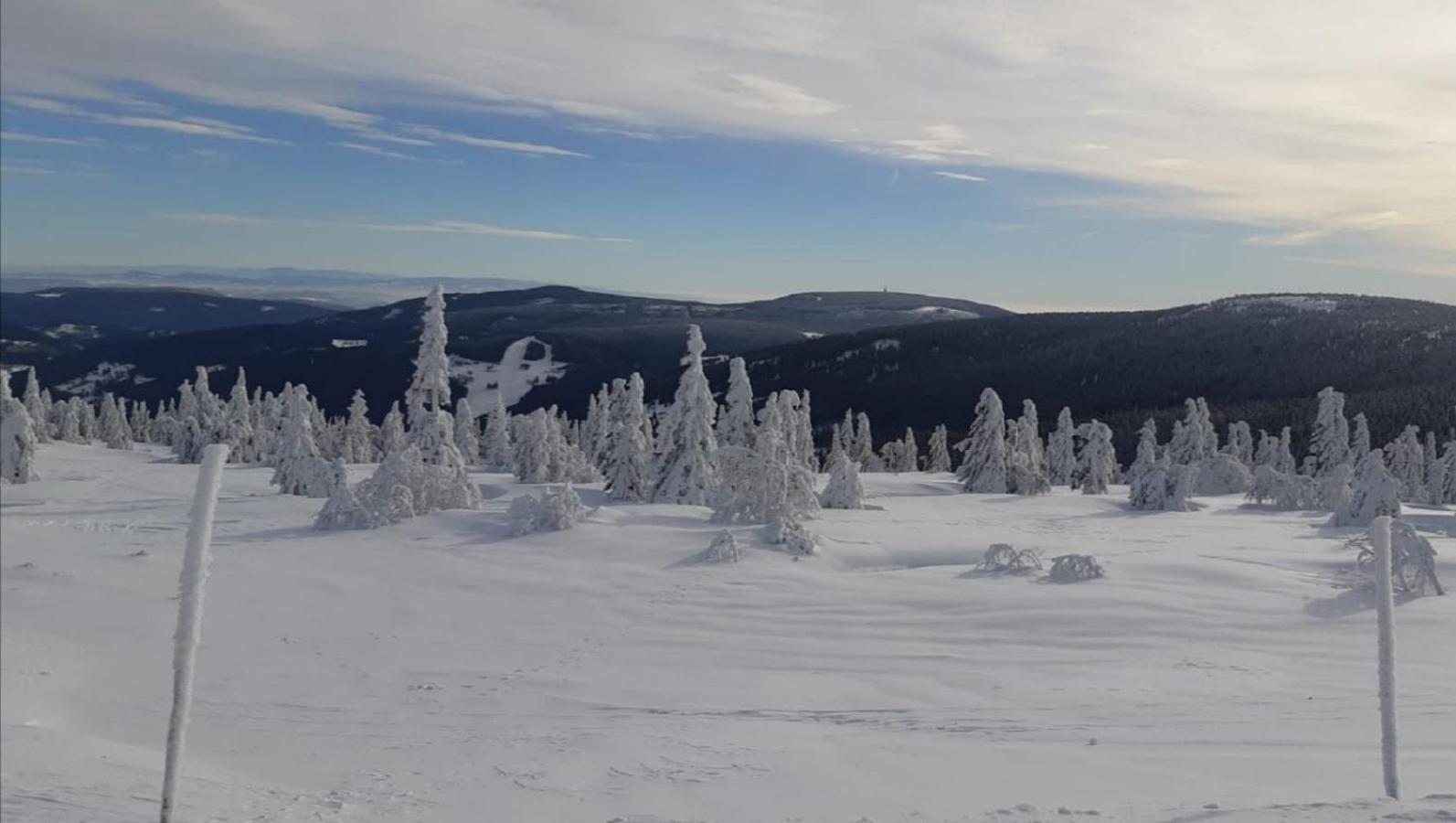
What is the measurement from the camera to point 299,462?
3278 cm

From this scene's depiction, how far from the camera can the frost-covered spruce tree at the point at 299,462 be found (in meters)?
30.9

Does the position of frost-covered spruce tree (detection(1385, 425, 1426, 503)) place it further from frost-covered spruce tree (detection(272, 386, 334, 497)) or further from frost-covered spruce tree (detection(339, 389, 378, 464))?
frost-covered spruce tree (detection(339, 389, 378, 464))

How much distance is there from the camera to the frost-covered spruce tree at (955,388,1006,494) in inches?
2018

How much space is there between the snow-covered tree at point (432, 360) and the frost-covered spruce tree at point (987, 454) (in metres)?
29.1

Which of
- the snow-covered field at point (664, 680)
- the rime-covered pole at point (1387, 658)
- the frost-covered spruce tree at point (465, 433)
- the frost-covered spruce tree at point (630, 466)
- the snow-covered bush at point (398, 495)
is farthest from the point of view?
the frost-covered spruce tree at point (465, 433)

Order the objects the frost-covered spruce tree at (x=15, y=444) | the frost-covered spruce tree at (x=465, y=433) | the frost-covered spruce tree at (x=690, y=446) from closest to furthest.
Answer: the frost-covered spruce tree at (x=15, y=444)
the frost-covered spruce tree at (x=690, y=446)
the frost-covered spruce tree at (x=465, y=433)

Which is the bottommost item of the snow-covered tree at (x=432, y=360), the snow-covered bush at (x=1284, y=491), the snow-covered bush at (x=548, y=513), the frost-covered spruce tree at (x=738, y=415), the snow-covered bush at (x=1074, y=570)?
the snow-covered bush at (x=1284, y=491)

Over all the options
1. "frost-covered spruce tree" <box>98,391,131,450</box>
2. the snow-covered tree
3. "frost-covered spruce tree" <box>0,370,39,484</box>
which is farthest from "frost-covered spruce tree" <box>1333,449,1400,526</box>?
"frost-covered spruce tree" <box>98,391,131,450</box>

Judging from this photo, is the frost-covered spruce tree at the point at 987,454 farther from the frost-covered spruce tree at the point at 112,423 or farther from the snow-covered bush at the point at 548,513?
the frost-covered spruce tree at the point at 112,423

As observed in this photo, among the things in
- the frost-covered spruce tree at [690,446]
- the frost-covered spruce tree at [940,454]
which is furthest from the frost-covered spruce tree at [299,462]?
the frost-covered spruce tree at [940,454]

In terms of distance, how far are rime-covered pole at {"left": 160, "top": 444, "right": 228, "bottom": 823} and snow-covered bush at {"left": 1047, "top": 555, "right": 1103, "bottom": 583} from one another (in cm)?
1913

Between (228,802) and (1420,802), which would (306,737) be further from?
(1420,802)

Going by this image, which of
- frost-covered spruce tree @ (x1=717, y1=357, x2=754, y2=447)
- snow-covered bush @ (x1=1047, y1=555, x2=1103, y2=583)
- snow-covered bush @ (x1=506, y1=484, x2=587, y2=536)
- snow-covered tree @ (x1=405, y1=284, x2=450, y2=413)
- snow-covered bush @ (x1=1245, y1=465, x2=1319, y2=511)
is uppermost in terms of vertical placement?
snow-covered tree @ (x1=405, y1=284, x2=450, y2=413)

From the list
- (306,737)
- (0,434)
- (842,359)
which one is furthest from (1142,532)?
(842,359)
